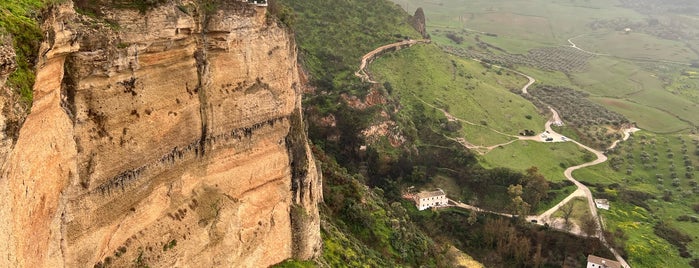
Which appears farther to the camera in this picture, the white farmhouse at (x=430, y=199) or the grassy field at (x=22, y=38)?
the white farmhouse at (x=430, y=199)

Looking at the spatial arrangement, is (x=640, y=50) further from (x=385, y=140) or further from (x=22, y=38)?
(x=22, y=38)

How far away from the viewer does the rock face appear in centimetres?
1989

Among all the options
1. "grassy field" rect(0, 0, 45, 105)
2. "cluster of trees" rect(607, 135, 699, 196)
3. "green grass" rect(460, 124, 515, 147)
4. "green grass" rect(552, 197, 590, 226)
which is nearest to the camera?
"grassy field" rect(0, 0, 45, 105)

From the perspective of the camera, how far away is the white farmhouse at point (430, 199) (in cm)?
8041

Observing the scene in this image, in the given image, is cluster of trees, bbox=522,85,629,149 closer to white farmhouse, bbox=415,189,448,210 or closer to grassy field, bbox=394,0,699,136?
grassy field, bbox=394,0,699,136

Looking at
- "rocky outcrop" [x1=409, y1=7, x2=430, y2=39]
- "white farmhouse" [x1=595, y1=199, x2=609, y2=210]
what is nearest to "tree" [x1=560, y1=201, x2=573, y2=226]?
"white farmhouse" [x1=595, y1=199, x2=609, y2=210]

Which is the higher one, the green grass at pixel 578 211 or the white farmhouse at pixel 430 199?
the white farmhouse at pixel 430 199

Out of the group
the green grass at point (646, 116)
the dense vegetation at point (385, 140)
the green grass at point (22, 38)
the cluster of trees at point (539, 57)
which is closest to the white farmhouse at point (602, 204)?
the dense vegetation at point (385, 140)

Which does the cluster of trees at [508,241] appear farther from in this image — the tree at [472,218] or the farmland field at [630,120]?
the farmland field at [630,120]

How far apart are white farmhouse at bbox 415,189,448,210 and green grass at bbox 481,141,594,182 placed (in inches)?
461

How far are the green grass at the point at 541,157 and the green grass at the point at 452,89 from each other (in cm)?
682

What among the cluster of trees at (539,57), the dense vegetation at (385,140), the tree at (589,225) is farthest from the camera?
the cluster of trees at (539,57)

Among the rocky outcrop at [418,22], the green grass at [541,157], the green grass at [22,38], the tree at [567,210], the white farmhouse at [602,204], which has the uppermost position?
the green grass at [22,38]

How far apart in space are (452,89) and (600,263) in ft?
168
